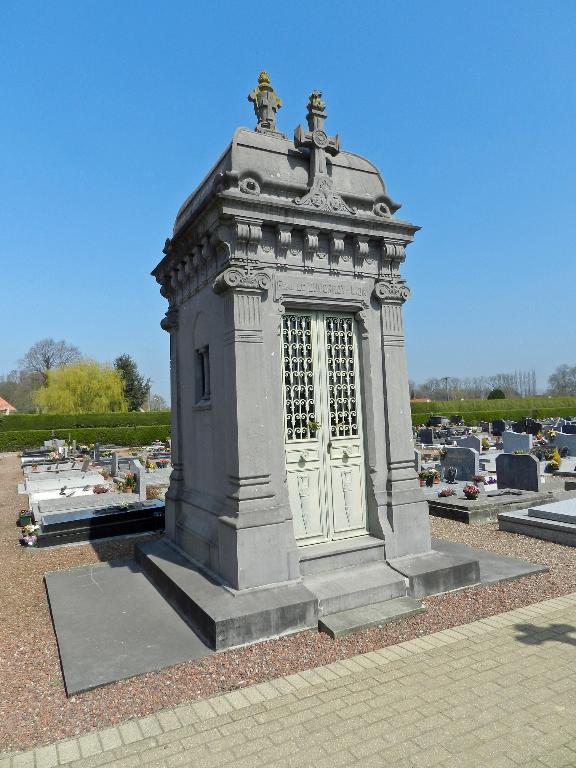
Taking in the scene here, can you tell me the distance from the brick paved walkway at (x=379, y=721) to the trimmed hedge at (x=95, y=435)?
32.5 metres

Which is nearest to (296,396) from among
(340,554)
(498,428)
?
(340,554)

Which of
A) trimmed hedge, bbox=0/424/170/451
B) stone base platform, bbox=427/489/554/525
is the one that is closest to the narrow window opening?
stone base platform, bbox=427/489/554/525

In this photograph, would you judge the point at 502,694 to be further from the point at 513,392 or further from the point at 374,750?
the point at 513,392

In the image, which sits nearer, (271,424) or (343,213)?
(271,424)

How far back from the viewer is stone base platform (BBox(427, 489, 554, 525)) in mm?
10078

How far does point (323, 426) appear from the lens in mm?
6016

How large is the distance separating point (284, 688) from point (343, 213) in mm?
4832

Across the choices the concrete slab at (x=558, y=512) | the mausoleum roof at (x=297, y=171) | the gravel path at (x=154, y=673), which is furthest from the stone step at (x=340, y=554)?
the concrete slab at (x=558, y=512)

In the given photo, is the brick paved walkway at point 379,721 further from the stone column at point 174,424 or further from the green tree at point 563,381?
the green tree at point 563,381

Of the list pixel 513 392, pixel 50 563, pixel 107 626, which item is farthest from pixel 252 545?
pixel 513 392

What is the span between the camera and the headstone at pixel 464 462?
1366cm

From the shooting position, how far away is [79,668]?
4.39 metres

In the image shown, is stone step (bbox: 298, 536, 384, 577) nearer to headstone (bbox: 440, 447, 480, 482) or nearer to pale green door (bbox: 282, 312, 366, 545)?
pale green door (bbox: 282, 312, 366, 545)

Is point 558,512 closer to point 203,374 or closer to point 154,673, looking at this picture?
point 203,374
